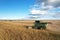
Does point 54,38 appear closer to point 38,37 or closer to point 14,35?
point 38,37

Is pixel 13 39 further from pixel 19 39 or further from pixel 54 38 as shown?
pixel 54 38

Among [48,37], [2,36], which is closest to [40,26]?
[48,37]

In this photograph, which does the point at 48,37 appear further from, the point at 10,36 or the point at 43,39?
the point at 10,36

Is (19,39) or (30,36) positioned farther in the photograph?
(30,36)

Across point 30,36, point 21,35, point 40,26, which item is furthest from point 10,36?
point 40,26

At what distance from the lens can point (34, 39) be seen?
17516mm

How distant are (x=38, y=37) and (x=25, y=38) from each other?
204 centimetres

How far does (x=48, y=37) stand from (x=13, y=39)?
537 centimetres

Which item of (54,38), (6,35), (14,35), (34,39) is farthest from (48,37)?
(6,35)

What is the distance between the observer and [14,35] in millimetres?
18047

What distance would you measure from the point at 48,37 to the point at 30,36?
109 inches

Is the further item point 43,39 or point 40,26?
point 40,26

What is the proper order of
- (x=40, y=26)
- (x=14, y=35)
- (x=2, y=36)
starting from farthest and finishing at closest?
(x=40, y=26) < (x=14, y=35) < (x=2, y=36)

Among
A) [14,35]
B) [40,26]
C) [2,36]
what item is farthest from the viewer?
[40,26]
